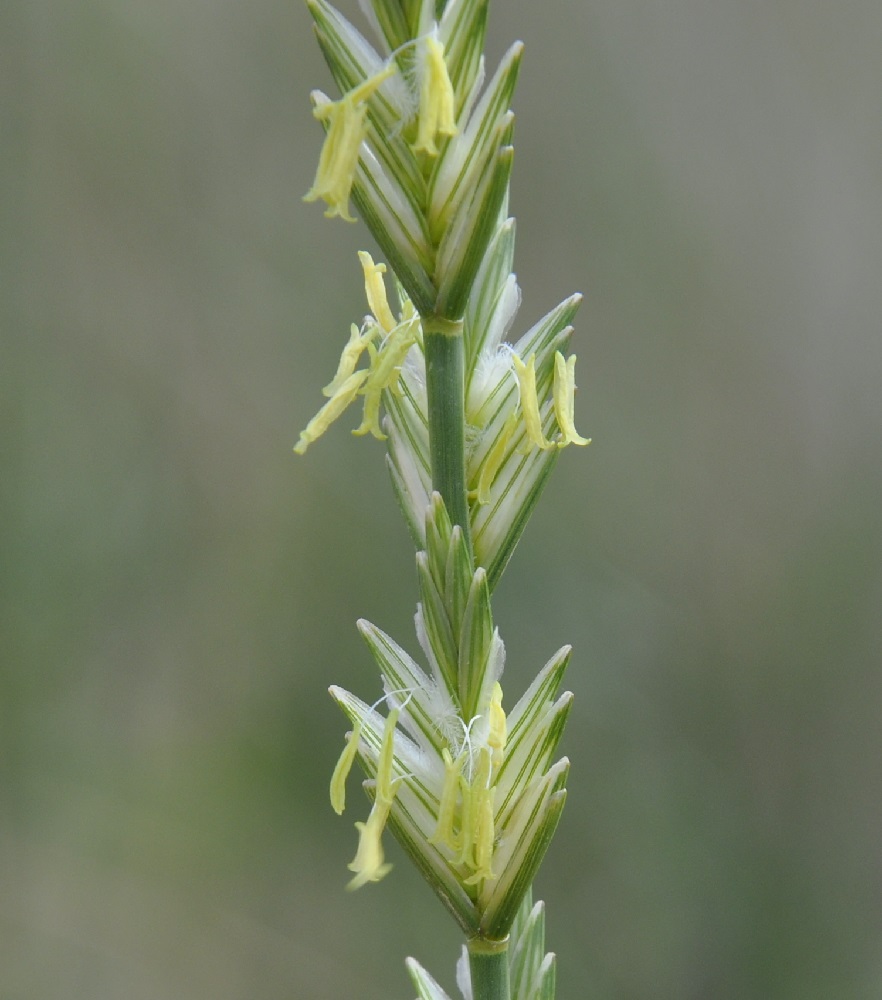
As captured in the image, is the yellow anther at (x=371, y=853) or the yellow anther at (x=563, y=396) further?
the yellow anther at (x=563, y=396)

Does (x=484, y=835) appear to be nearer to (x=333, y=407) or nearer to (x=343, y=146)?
(x=333, y=407)

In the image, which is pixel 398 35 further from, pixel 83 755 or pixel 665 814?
pixel 83 755

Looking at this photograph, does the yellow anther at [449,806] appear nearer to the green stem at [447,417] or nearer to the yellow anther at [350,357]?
the green stem at [447,417]

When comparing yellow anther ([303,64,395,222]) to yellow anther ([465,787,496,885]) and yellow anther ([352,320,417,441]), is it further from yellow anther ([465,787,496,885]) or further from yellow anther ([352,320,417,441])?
yellow anther ([465,787,496,885])

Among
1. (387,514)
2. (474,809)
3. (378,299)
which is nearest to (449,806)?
(474,809)

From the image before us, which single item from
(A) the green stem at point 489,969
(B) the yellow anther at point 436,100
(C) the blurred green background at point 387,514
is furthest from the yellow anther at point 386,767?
(C) the blurred green background at point 387,514
